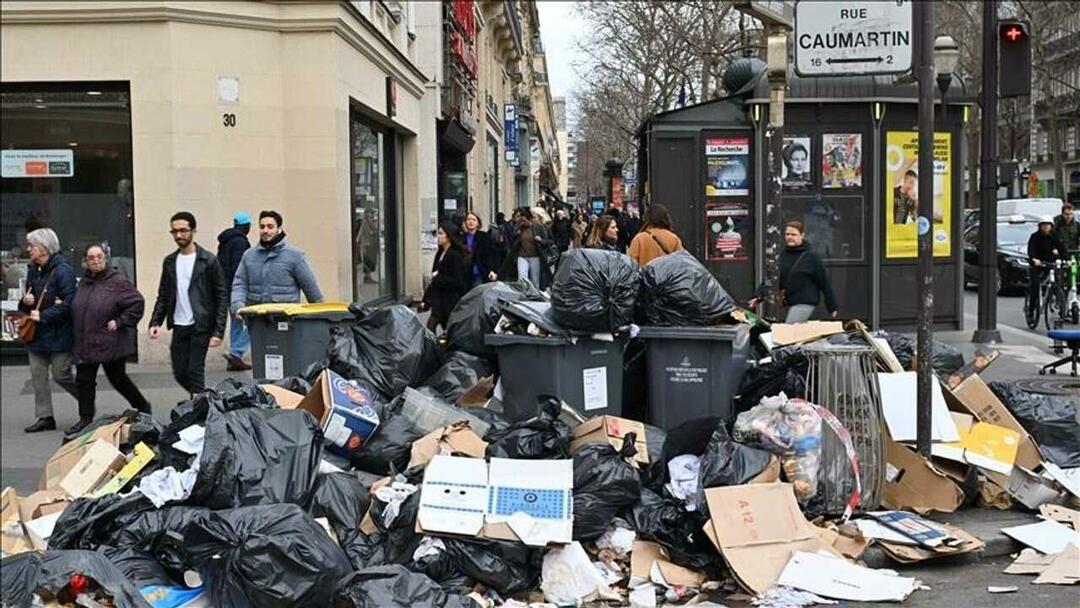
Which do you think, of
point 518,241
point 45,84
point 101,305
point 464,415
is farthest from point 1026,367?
point 45,84

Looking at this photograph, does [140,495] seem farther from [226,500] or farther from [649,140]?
[649,140]

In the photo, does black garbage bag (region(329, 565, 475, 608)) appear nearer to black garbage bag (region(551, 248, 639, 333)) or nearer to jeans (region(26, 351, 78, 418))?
black garbage bag (region(551, 248, 639, 333))

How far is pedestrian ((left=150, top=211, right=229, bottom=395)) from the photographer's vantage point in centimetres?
858

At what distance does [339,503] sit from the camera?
5.66m

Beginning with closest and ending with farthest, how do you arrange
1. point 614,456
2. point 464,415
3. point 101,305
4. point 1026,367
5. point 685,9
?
point 614,456 → point 464,415 → point 101,305 → point 1026,367 → point 685,9

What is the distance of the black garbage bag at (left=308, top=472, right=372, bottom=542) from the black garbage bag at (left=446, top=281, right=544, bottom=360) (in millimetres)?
1940

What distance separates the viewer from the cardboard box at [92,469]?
6.10 meters

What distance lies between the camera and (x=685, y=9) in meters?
36.7

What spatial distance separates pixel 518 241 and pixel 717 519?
9799 mm

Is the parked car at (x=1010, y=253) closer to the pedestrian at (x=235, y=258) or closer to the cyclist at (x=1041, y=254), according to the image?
the cyclist at (x=1041, y=254)

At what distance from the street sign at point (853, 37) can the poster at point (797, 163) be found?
7431mm

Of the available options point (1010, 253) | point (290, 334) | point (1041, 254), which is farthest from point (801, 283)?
point (1010, 253)

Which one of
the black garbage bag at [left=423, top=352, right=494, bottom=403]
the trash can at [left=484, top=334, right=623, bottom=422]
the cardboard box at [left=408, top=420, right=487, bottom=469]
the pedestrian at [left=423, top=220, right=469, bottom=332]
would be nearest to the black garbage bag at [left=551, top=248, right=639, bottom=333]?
the trash can at [left=484, top=334, right=623, bottom=422]

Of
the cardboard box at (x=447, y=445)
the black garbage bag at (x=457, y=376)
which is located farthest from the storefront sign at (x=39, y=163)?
the cardboard box at (x=447, y=445)
